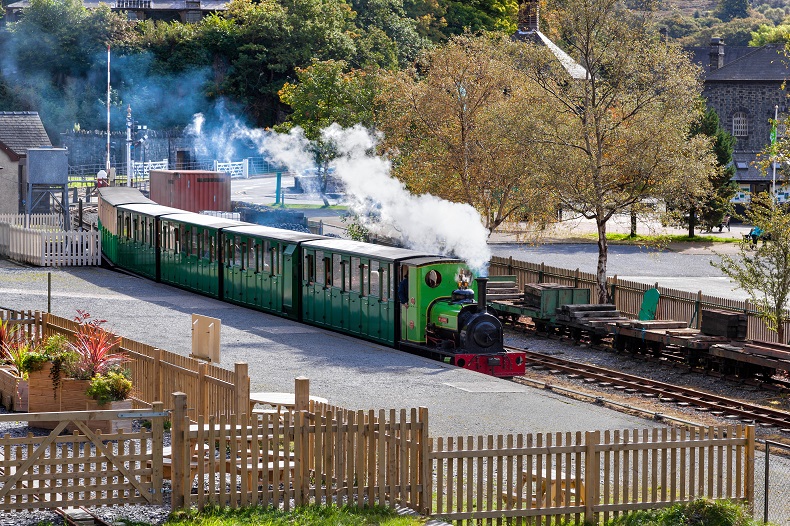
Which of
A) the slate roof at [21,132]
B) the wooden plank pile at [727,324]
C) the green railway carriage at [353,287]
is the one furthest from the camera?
the slate roof at [21,132]

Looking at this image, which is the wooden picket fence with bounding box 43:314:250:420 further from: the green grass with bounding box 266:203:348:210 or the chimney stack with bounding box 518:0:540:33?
the chimney stack with bounding box 518:0:540:33

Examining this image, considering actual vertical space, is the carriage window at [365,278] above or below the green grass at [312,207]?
below

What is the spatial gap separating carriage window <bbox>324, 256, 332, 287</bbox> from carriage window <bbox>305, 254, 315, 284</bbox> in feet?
1.97

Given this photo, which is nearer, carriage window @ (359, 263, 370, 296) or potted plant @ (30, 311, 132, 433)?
potted plant @ (30, 311, 132, 433)

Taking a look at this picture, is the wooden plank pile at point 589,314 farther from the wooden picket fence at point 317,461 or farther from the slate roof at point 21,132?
the slate roof at point 21,132

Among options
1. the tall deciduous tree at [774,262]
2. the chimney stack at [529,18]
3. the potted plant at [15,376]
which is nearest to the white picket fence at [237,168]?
the chimney stack at [529,18]

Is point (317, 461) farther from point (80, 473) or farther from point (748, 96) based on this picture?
point (748, 96)

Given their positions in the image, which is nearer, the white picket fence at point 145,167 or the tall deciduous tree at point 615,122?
the tall deciduous tree at point 615,122

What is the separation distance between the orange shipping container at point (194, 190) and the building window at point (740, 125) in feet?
124

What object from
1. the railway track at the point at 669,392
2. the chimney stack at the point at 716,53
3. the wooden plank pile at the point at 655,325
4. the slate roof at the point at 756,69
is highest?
the chimney stack at the point at 716,53

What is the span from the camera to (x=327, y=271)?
2539 centimetres

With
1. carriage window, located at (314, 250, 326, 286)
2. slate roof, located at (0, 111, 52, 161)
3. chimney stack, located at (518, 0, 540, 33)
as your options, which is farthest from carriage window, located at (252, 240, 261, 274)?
chimney stack, located at (518, 0, 540, 33)

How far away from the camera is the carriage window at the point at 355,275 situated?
2419cm

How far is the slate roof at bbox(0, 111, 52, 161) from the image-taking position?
4501cm
